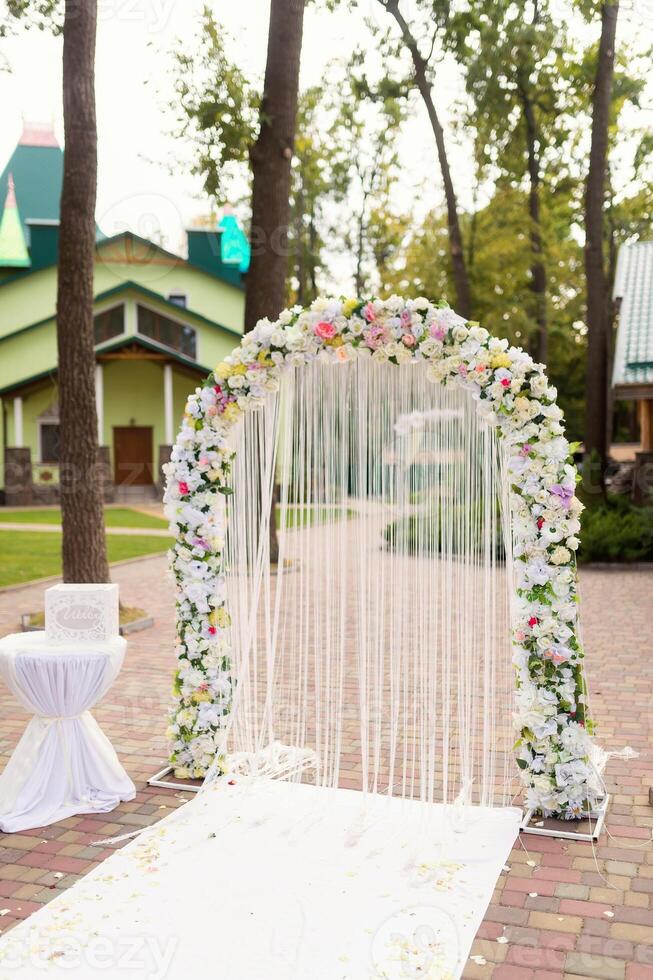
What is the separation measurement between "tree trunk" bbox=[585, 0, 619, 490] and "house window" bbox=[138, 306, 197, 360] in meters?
17.3

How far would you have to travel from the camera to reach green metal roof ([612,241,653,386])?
17906 millimetres

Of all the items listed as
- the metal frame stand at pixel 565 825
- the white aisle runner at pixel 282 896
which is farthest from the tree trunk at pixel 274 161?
the metal frame stand at pixel 565 825

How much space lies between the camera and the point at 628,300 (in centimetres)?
2078

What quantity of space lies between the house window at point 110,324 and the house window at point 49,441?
10.7ft

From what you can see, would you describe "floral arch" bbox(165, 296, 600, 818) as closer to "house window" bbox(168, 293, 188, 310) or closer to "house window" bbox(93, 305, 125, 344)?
"house window" bbox(93, 305, 125, 344)

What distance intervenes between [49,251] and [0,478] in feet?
27.2

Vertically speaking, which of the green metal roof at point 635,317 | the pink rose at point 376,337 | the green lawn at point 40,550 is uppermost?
the green metal roof at point 635,317

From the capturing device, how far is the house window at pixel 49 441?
31938mm

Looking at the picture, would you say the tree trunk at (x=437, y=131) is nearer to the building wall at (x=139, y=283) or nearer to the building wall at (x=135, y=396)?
the building wall at (x=139, y=283)

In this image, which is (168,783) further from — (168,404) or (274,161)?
(168,404)

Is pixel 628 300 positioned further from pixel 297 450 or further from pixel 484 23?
pixel 297 450

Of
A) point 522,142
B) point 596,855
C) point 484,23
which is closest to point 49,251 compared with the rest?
point 522,142

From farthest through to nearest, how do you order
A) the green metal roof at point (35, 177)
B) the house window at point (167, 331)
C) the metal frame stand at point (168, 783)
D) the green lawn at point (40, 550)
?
the green metal roof at point (35, 177) < the house window at point (167, 331) < the green lawn at point (40, 550) < the metal frame stand at point (168, 783)

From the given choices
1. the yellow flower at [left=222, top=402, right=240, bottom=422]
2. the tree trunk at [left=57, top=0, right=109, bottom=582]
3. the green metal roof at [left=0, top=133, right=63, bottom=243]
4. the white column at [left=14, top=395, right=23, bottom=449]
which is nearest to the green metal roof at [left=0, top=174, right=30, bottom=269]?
the white column at [left=14, top=395, right=23, bottom=449]
